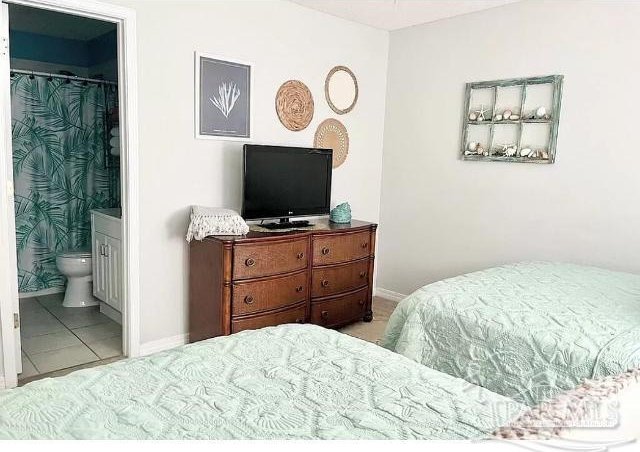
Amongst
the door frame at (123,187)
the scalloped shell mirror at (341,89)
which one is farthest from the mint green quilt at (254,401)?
the scalloped shell mirror at (341,89)

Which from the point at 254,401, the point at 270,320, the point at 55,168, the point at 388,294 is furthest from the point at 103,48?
the point at 254,401

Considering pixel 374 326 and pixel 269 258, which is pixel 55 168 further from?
pixel 374 326

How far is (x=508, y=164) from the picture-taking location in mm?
3656

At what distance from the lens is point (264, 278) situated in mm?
3119

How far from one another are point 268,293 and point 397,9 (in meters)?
2.38

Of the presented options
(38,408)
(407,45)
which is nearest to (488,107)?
(407,45)

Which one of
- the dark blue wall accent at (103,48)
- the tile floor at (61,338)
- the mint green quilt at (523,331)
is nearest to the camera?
the mint green quilt at (523,331)

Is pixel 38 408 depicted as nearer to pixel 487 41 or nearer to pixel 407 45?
pixel 487 41

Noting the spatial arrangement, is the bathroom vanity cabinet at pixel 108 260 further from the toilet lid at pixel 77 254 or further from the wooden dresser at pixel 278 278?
the wooden dresser at pixel 278 278

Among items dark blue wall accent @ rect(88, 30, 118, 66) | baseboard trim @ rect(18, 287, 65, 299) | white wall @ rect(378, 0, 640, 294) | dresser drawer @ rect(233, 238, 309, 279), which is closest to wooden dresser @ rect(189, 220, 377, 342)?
dresser drawer @ rect(233, 238, 309, 279)

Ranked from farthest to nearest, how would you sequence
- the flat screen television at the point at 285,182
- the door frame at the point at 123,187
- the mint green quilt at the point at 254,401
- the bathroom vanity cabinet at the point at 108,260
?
the bathroom vanity cabinet at the point at 108,260 < the flat screen television at the point at 285,182 < the door frame at the point at 123,187 < the mint green quilt at the point at 254,401

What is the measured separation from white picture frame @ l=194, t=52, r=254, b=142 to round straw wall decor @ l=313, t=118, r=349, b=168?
27.2 inches

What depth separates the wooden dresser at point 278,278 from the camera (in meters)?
2.98

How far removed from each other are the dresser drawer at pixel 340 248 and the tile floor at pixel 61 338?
58.6 inches
